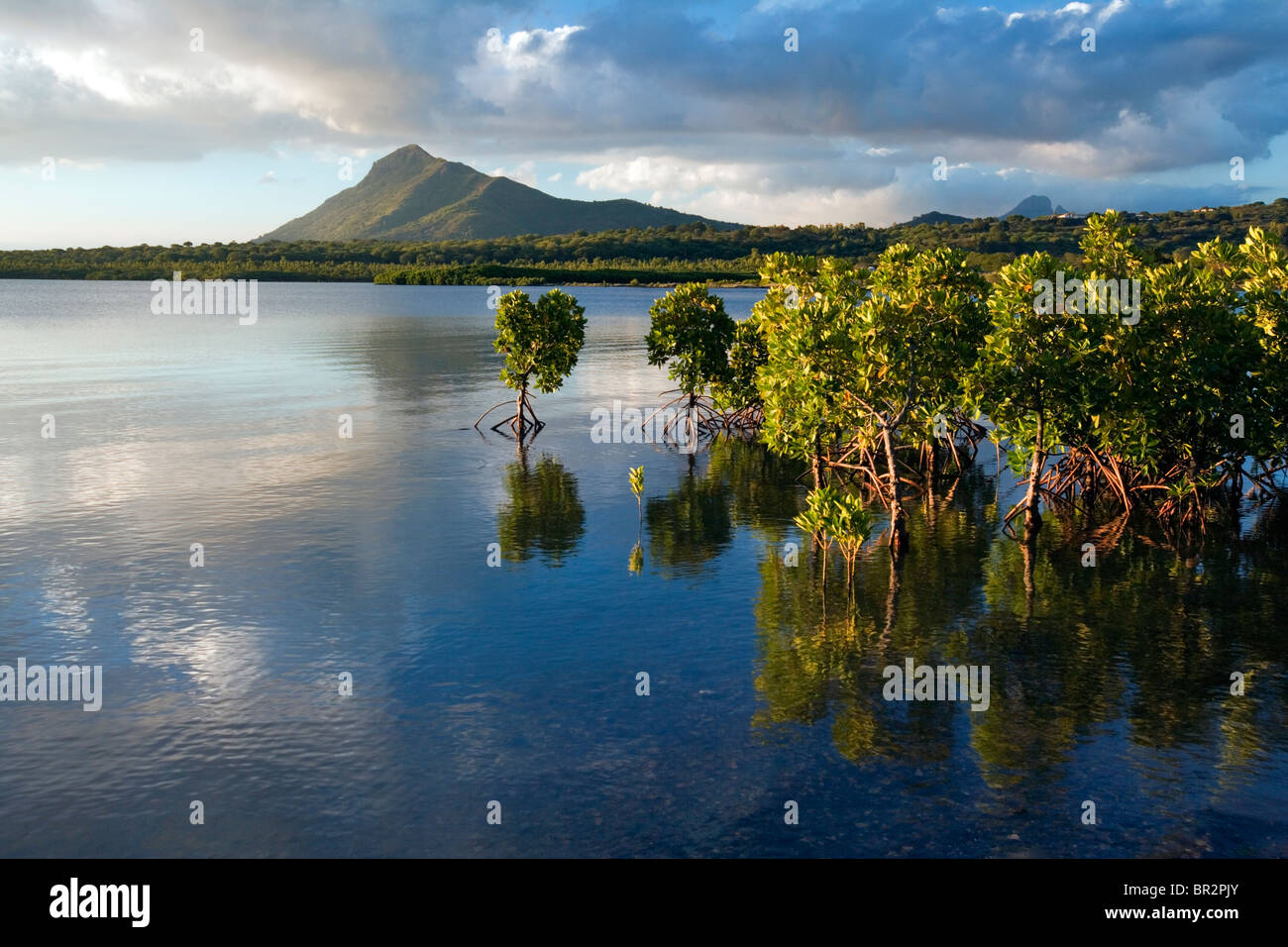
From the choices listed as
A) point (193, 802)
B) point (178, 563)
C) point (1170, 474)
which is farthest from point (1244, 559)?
point (178, 563)

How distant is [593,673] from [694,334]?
44356 millimetres

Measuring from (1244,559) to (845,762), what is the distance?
28752mm

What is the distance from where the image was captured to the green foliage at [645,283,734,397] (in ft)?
239

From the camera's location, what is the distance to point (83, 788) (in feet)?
80.3

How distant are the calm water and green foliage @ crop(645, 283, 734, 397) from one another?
13431 millimetres

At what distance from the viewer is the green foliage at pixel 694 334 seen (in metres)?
72.9

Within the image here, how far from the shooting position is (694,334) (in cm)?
7275

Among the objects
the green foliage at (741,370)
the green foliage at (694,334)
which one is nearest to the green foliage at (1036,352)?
the green foliage at (741,370)

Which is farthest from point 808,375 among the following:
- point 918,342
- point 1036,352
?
point 1036,352

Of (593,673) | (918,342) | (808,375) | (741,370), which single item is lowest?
(593,673)

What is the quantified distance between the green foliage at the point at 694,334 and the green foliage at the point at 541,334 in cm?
598

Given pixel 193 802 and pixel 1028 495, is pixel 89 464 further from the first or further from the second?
pixel 1028 495
